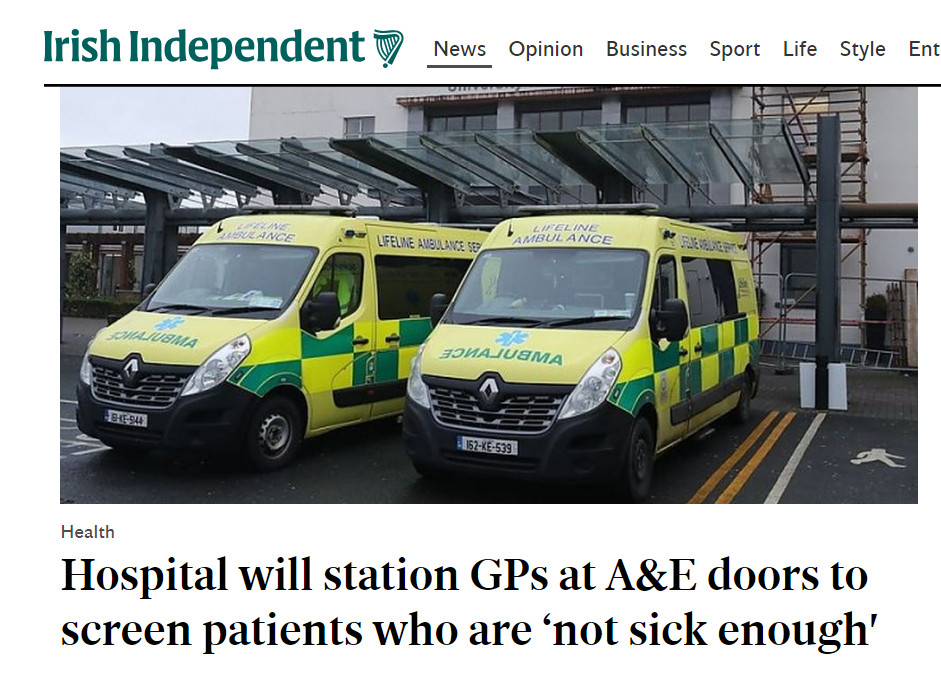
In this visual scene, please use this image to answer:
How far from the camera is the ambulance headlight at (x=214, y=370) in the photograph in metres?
6.92

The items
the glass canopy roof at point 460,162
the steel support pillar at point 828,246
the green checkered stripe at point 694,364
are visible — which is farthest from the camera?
the glass canopy roof at point 460,162

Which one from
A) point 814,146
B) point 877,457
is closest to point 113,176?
point 877,457

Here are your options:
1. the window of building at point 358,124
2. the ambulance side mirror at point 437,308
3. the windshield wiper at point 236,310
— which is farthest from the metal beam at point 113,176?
the window of building at point 358,124

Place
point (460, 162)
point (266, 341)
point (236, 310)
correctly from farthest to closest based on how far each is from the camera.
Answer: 1. point (460, 162)
2. point (236, 310)
3. point (266, 341)

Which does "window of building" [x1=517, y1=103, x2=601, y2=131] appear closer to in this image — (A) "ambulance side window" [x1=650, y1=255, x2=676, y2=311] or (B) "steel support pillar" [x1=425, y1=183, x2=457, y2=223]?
(B) "steel support pillar" [x1=425, y1=183, x2=457, y2=223]

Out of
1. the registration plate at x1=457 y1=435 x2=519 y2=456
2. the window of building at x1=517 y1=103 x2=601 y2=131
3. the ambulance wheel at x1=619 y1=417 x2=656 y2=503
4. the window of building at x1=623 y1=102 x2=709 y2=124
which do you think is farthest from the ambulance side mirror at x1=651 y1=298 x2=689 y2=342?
the window of building at x1=517 y1=103 x2=601 y2=131

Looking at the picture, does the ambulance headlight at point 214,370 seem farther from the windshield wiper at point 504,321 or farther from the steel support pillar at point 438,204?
the steel support pillar at point 438,204

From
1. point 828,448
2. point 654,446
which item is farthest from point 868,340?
point 654,446

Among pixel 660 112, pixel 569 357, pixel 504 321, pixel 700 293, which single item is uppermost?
pixel 660 112

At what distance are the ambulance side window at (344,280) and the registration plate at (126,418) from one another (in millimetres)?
1889

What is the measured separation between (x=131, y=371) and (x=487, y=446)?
316 cm

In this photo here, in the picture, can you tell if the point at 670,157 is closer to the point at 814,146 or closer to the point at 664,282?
the point at 664,282

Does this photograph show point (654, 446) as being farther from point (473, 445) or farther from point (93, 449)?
point (93, 449)

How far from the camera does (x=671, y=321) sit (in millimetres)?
6672
